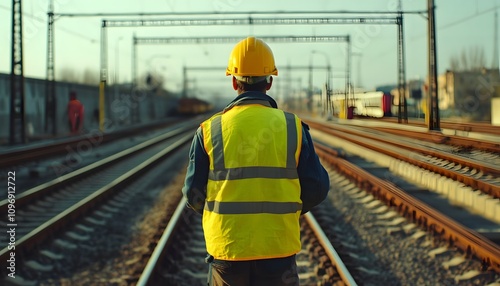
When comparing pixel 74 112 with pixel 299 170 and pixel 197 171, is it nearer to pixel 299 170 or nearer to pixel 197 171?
pixel 197 171

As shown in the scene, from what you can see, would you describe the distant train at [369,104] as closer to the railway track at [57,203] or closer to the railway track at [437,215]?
the railway track at [437,215]

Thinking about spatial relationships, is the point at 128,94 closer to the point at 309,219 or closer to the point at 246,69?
the point at 309,219

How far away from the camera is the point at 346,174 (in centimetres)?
1518

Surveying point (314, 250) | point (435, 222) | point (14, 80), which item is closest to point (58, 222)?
point (314, 250)

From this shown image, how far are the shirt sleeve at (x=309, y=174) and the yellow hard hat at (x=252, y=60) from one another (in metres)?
0.38

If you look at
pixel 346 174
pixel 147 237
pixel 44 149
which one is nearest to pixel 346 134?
pixel 346 174

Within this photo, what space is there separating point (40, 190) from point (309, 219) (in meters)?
5.60

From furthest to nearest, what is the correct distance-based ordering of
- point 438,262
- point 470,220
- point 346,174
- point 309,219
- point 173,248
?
point 346,174 → point 309,219 → point 470,220 → point 173,248 → point 438,262

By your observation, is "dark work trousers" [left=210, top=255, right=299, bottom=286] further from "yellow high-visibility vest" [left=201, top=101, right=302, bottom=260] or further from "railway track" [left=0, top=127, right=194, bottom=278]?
"railway track" [left=0, top=127, right=194, bottom=278]

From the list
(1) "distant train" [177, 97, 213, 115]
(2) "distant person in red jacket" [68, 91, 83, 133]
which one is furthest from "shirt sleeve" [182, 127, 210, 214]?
(1) "distant train" [177, 97, 213, 115]

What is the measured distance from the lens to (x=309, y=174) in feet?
9.90

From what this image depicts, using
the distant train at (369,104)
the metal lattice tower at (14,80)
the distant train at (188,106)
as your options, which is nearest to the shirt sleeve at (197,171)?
the distant train at (369,104)

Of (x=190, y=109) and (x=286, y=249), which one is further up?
(x=190, y=109)

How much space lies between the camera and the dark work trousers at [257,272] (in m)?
2.94
